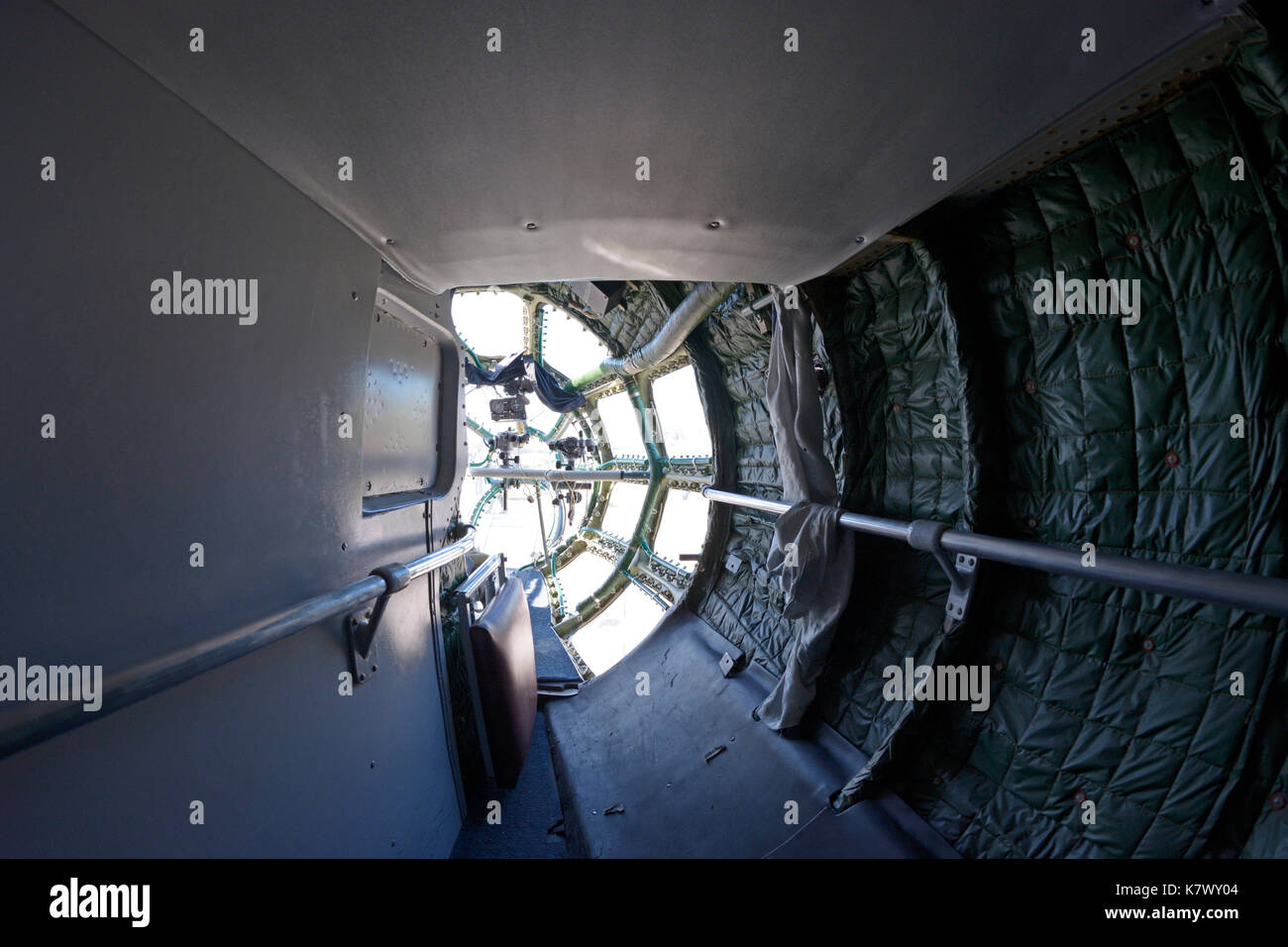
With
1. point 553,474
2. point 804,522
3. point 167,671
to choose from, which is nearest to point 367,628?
point 167,671

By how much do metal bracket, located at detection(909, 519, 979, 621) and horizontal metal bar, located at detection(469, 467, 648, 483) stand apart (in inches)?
239

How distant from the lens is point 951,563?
2.70 metres

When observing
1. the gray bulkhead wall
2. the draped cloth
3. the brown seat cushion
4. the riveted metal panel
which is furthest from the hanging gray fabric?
the draped cloth

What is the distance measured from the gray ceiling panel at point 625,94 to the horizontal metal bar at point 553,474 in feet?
21.5

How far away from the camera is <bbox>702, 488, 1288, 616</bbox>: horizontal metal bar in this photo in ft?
4.80

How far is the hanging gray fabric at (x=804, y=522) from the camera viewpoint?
3.44m

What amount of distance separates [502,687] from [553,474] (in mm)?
5921

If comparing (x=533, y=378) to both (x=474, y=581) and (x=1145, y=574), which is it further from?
(x=1145, y=574)

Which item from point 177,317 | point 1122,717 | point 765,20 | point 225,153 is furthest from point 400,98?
point 1122,717

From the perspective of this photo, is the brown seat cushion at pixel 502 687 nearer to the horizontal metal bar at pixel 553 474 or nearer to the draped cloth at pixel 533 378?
the horizontal metal bar at pixel 553 474

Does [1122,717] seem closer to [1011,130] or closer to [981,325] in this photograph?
[981,325]

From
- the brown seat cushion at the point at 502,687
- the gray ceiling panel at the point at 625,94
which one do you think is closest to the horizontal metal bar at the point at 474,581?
the brown seat cushion at the point at 502,687

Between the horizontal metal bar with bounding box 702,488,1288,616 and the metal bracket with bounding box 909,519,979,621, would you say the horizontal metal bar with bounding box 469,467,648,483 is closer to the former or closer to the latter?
the metal bracket with bounding box 909,519,979,621

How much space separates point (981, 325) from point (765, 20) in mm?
2017
